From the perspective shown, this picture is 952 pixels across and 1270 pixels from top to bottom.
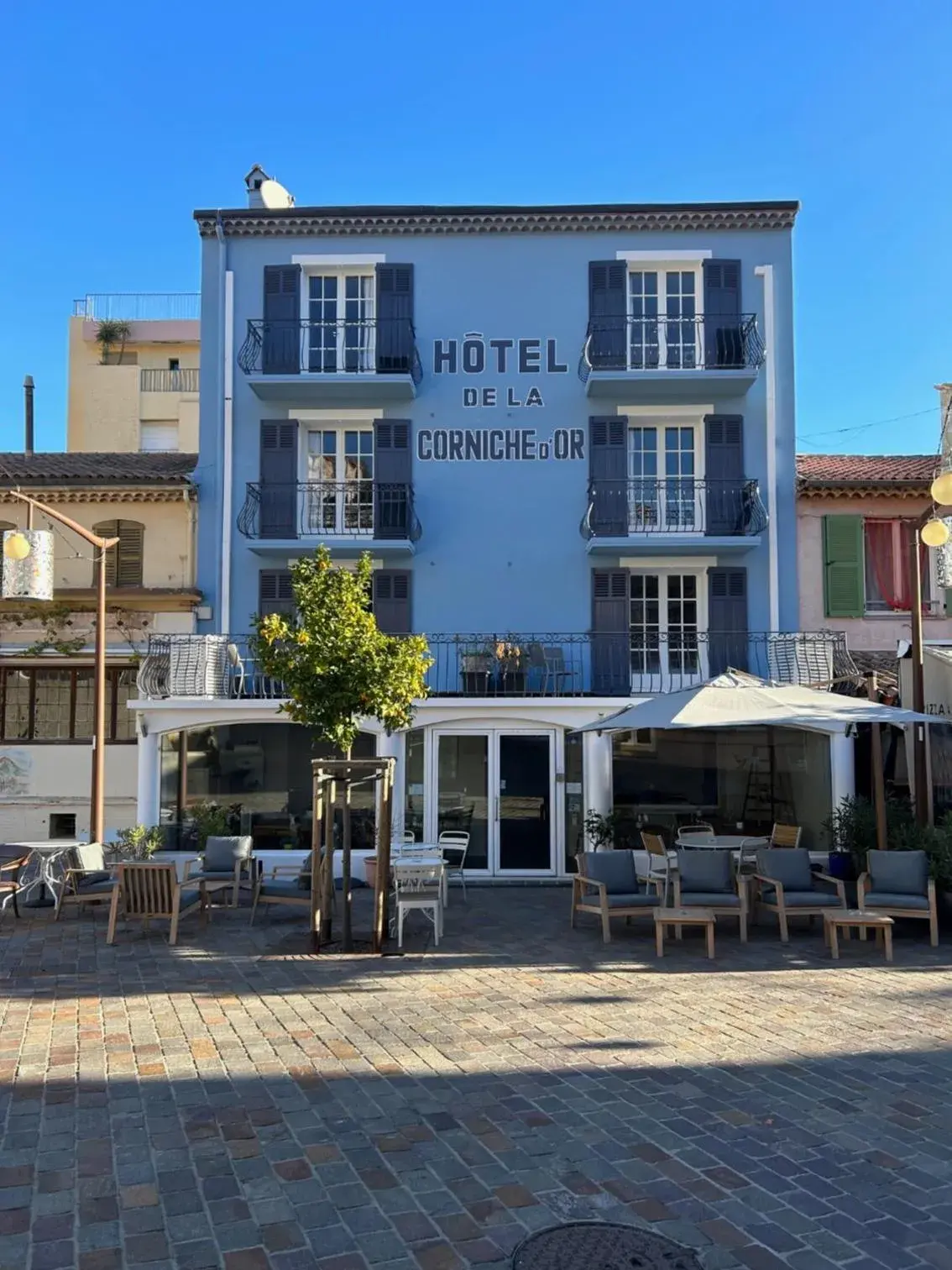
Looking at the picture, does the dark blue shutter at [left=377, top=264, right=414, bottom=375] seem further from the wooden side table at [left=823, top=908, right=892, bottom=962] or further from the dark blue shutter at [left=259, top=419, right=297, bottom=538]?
the wooden side table at [left=823, top=908, right=892, bottom=962]

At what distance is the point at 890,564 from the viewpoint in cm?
1773

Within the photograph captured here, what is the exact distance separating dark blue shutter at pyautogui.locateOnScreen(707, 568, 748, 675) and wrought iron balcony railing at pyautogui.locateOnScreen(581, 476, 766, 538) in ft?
2.53

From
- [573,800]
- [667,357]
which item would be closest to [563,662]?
[573,800]

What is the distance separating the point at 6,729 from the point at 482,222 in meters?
12.4

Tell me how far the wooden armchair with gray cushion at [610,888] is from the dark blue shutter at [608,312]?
9665mm

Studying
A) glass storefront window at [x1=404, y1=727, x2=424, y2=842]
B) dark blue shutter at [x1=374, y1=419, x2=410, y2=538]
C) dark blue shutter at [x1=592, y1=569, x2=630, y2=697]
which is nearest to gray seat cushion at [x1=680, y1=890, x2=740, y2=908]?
glass storefront window at [x1=404, y1=727, x2=424, y2=842]

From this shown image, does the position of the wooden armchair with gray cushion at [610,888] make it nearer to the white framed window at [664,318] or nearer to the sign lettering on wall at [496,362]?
the sign lettering on wall at [496,362]

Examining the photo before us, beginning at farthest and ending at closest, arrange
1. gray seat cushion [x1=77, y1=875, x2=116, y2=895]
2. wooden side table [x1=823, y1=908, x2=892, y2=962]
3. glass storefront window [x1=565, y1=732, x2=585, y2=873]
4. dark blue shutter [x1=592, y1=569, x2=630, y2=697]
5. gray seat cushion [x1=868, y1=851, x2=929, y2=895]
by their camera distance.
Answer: dark blue shutter [x1=592, y1=569, x2=630, y2=697] < glass storefront window [x1=565, y1=732, x2=585, y2=873] < gray seat cushion [x1=77, y1=875, x2=116, y2=895] < gray seat cushion [x1=868, y1=851, x2=929, y2=895] < wooden side table [x1=823, y1=908, x2=892, y2=962]

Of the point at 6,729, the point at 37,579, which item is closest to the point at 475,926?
the point at 37,579

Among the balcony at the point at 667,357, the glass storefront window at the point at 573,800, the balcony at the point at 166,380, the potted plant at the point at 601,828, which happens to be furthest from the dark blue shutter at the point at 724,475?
the balcony at the point at 166,380

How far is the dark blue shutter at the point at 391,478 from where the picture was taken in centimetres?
1703

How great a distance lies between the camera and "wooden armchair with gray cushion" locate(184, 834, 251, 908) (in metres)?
11.6

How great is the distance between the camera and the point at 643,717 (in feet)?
33.7

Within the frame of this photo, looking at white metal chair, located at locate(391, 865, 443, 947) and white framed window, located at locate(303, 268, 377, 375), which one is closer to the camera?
white metal chair, located at locate(391, 865, 443, 947)
